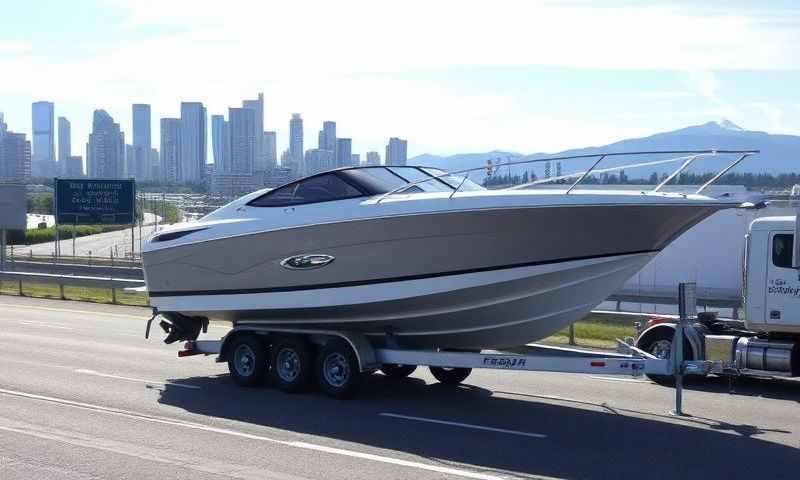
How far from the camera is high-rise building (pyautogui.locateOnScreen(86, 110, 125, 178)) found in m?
106

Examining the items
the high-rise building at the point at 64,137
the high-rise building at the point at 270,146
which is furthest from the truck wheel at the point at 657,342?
the high-rise building at the point at 64,137

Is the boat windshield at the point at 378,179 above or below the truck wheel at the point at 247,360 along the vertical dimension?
above

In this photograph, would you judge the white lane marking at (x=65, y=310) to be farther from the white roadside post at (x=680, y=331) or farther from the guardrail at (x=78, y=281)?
the white roadside post at (x=680, y=331)

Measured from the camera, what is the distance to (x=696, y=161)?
11.0 m

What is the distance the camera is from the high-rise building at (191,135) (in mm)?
67938

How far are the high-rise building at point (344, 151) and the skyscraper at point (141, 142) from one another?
76.5 metres

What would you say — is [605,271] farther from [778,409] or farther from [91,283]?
[91,283]

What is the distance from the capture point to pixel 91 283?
27.9m

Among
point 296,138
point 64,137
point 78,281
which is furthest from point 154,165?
point 64,137

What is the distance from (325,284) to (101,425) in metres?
3.27

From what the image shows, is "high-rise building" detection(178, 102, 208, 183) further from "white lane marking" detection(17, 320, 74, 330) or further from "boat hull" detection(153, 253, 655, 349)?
"boat hull" detection(153, 253, 655, 349)

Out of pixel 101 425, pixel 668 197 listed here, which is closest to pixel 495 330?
pixel 668 197

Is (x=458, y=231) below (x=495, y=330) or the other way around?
the other way around

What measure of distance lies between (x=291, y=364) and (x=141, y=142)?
109526 mm
